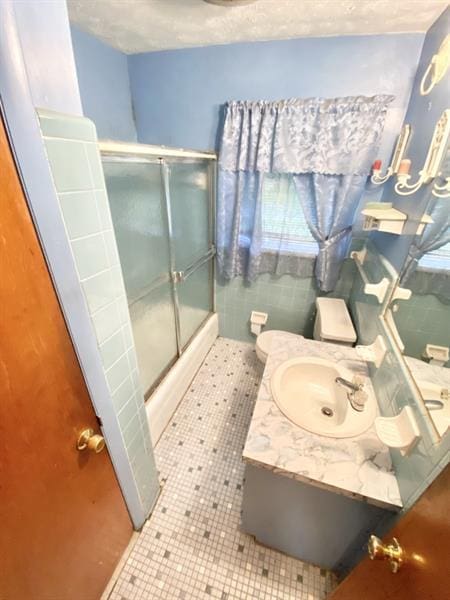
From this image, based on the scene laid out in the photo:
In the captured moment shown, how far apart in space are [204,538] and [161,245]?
62.2 inches

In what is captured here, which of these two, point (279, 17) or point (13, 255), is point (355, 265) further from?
point (13, 255)

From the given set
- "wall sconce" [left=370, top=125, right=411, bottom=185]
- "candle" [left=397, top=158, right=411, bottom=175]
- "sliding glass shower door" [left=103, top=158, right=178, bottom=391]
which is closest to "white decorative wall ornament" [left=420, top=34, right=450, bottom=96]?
"wall sconce" [left=370, top=125, right=411, bottom=185]

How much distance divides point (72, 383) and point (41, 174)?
0.52 metres

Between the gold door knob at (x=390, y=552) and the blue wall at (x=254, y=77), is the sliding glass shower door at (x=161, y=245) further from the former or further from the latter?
the gold door knob at (x=390, y=552)

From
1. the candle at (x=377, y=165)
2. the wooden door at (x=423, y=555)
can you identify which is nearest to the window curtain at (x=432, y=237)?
the candle at (x=377, y=165)

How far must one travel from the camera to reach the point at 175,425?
1739 mm

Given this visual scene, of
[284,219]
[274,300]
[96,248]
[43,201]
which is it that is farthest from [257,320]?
[43,201]

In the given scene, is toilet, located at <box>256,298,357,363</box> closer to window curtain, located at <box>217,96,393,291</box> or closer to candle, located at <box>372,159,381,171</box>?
window curtain, located at <box>217,96,393,291</box>

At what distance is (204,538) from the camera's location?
1.21 meters

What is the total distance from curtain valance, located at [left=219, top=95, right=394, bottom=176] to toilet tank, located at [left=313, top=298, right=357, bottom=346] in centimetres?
93

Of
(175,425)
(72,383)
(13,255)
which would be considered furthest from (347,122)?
(175,425)

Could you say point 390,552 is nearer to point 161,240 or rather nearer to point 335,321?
point 335,321

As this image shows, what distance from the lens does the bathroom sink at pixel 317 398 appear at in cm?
101

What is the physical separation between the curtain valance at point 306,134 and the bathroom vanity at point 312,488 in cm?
145
